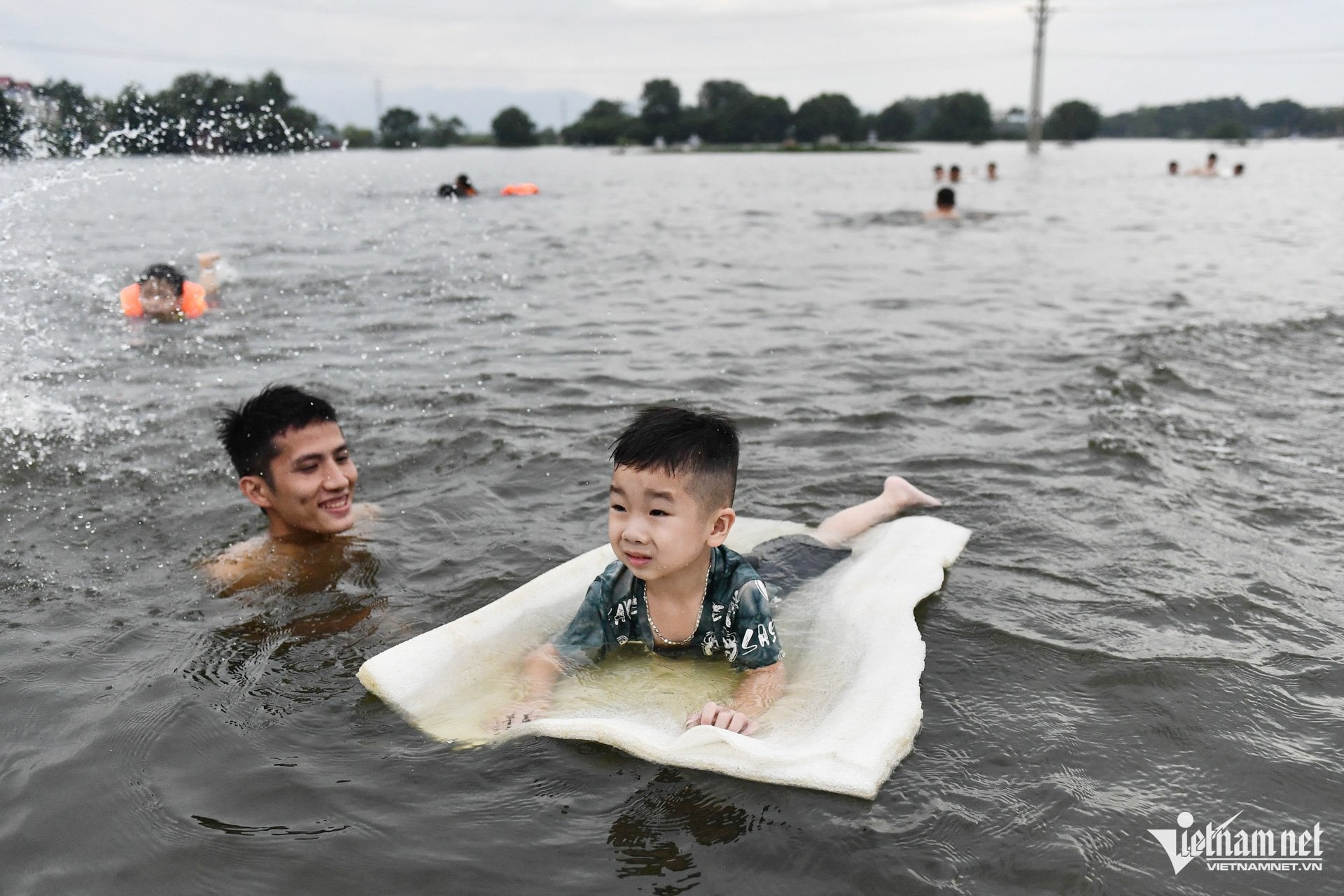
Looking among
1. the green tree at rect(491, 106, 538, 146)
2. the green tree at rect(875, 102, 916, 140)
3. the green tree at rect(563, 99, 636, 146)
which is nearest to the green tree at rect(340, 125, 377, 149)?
the green tree at rect(491, 106, 538, 146)

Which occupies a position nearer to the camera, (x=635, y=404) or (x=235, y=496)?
(x=235, y=496)

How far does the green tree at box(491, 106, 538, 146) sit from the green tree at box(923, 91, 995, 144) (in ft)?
197

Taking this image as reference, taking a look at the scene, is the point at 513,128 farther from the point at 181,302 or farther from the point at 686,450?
the point at 686,450

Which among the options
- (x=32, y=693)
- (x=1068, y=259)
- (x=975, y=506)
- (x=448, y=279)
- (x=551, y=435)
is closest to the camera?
(x=32, y=693)

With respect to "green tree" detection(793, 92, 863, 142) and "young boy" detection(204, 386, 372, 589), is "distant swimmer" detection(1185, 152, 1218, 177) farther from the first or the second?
"green tree" detection(793, 92, 863, 142)

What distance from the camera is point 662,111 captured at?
123m

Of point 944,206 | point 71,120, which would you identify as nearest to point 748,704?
point 71,120

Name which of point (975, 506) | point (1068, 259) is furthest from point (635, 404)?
point (1068, 259)

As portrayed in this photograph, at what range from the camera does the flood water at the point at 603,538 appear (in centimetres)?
273

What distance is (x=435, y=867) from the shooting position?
2.65 metres

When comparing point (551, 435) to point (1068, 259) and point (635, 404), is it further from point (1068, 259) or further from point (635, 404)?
point (1068, 259)

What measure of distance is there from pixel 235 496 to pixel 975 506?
3868 millimetres

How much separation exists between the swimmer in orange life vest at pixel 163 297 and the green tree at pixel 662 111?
116119 mm

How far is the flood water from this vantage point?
8.95ft
